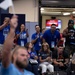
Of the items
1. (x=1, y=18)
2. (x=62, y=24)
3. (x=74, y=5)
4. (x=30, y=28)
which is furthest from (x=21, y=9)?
(x=62, y=24)

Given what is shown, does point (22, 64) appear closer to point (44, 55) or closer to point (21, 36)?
point (44, 55)

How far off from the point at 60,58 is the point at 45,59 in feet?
2.37

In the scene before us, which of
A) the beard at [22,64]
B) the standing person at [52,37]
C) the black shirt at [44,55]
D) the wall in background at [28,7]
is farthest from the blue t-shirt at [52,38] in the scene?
the beard at [22,64]

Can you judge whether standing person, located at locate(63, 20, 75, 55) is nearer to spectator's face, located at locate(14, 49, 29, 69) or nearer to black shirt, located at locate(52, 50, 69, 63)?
black shirt, located at locate(52, 50, 69, 63)

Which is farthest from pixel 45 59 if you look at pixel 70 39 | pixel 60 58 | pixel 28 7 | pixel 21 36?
pixel 28 7

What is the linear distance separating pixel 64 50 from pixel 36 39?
3.30ft

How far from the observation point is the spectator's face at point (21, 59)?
2771mm

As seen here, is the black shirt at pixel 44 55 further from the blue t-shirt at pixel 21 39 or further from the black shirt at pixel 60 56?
the blue t-shirt at pixel 21 39

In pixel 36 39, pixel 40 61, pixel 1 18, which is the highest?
pixel 1 18

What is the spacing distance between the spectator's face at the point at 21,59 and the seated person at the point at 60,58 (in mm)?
6539

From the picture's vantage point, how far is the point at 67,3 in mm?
15430

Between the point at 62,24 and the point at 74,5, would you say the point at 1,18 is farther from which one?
the point at 62,24

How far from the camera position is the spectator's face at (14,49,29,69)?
2771 millimetres

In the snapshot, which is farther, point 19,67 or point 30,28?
point 30,28
